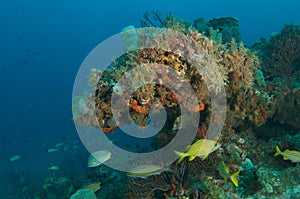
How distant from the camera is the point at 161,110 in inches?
183

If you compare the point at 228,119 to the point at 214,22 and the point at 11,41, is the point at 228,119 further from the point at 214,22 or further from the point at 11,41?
the point at 11,41

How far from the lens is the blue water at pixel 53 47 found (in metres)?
25.7

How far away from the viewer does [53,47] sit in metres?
121

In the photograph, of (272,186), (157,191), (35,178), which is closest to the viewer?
(272,186)

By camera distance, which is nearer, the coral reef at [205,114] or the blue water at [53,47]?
the coral reef at [205,114]

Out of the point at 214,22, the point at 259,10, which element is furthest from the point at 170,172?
the point at 259,10

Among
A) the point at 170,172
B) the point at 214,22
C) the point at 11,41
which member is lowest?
the point at 170,172

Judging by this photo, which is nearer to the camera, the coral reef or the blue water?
the coral reef

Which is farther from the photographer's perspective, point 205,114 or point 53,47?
point 53,47

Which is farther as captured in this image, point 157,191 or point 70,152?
point 70,152

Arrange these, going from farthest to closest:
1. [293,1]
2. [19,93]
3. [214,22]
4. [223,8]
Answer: [223,8] → [293,1] → [19,93] → [214,22]

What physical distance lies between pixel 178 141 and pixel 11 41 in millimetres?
152776

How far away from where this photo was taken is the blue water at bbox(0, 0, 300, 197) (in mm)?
25656

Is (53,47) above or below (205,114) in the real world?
above
